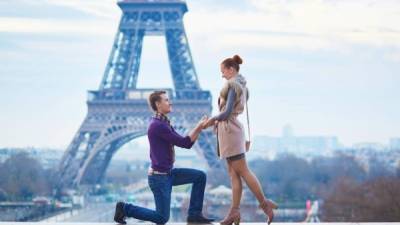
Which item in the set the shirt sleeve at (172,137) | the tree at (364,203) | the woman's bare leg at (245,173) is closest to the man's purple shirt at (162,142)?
the shirt sleeve at (172,137)

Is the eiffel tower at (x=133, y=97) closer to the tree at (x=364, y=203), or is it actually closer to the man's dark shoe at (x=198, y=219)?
the tree at (x=364, y=203)

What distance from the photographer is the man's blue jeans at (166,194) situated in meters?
7.33

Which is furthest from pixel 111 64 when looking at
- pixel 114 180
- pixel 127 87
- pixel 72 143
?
pixel 114 180

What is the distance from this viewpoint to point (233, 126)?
704 centimetres

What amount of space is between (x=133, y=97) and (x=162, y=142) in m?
30.4

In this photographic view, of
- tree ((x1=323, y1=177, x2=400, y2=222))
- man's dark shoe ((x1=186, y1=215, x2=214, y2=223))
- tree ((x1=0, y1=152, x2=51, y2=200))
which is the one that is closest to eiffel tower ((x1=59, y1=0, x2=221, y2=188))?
tree ((x1=0, y1=152, x2=51, y2=200))

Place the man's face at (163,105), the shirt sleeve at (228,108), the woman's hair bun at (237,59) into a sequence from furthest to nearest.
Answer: the man's face at (163,105) < the woman's hair bun at (237,59) < the shirt sleeve at (228,108)

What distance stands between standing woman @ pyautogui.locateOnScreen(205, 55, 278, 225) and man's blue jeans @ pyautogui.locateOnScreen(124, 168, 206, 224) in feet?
1.32

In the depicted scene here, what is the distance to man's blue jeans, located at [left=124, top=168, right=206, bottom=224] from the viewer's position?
24.1 ft

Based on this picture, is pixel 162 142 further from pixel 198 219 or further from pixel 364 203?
pixel 364 203

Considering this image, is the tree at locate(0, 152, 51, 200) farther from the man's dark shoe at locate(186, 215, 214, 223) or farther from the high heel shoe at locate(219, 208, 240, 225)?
the high heel shoe at locate(219, 208, 240, 225)

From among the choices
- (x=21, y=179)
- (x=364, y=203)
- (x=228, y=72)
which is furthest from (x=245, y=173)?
(x=21, y=179)

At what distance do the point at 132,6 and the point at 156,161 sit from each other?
31127 millimetres

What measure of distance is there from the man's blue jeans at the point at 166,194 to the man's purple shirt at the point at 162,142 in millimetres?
104
